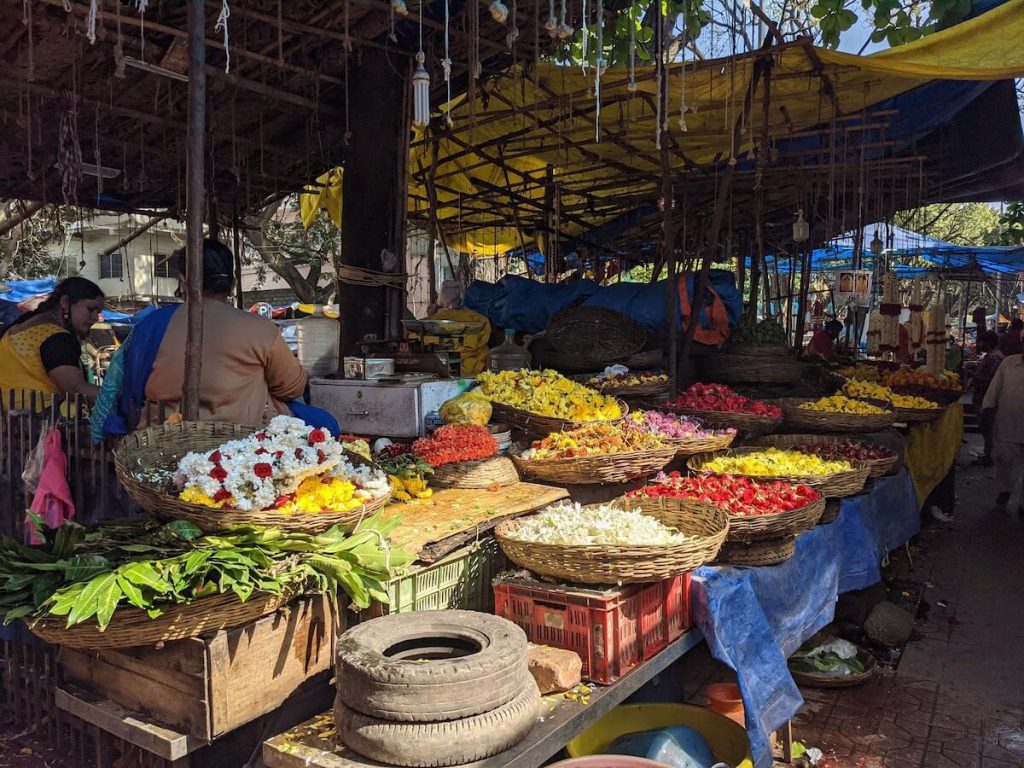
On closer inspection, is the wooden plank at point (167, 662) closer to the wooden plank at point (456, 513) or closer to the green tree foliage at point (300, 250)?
the wooden plank at point (456, 513)

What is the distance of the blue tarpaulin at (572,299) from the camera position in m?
8.51

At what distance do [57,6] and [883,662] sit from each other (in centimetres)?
670

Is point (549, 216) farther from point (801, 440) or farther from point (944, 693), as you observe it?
point (944, 693)

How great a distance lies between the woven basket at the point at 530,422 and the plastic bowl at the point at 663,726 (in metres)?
2.05

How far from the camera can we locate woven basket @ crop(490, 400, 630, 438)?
528 centimetres

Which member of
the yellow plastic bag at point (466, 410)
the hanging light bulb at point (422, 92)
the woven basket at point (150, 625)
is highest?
the hanging light bulb at point (422, 92)

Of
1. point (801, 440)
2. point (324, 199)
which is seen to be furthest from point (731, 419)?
point (324, 199)

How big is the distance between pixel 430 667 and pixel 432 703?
10 centimetres

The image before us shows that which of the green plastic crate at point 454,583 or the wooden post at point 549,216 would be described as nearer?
the green plastic crate at point 454,583

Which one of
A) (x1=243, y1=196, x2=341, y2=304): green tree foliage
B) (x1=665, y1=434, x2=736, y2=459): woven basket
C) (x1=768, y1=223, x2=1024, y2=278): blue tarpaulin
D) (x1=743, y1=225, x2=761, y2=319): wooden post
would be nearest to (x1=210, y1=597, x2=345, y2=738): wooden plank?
(x1=665, y1=434, x2=736, y2=459): woven basket

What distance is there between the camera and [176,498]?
9.46ft

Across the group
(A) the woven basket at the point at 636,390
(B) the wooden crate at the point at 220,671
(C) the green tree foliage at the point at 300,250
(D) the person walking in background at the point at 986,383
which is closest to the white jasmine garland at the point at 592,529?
(B) the wooden crate at the point at 220,671

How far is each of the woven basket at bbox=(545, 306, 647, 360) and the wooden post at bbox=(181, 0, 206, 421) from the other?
538 centimetres

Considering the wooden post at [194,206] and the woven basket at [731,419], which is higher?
the wooden post at [194,206]
